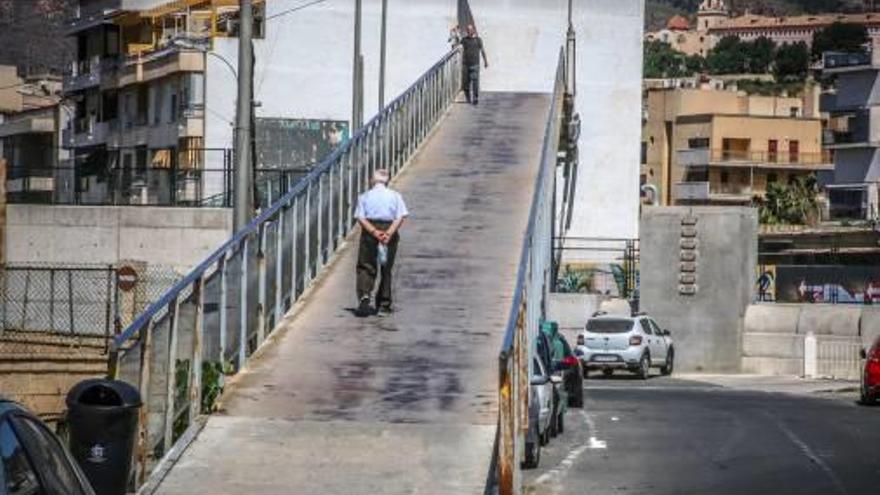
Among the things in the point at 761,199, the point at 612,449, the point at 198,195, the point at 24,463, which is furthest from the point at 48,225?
the point at 761,199

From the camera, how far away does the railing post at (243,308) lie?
21.1 meters

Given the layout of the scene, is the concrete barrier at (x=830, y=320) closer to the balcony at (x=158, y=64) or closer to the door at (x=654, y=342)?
the door at (x=654, y=342)

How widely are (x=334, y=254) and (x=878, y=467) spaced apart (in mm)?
7804

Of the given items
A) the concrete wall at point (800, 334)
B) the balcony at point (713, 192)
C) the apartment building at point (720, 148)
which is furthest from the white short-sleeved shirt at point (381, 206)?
the balcony at point (713, 192)

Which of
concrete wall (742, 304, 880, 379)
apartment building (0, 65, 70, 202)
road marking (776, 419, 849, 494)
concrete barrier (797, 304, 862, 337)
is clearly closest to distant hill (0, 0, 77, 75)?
apartment building (0, 65, 70, 202)

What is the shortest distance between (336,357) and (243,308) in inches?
40.6

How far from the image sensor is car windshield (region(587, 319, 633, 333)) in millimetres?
50750

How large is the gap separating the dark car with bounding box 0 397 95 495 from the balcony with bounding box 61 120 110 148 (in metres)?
83.6

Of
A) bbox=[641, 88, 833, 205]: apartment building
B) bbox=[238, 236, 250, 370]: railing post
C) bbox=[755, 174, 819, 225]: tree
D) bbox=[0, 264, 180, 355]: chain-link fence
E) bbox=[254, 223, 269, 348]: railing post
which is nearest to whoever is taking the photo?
bbox=[238, 236, 250, 370]: railing post

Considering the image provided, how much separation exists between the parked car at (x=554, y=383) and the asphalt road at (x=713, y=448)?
0.19 meters

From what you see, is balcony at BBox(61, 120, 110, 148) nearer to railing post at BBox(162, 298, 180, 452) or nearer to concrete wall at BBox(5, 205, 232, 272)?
concrete wall at BBox(5, 205, 232, 272)

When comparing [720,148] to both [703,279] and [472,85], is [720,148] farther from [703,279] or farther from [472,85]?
[472,85]

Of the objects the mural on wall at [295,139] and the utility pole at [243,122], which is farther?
the mural on wall at [295,139]

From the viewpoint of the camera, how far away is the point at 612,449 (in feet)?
86.3
